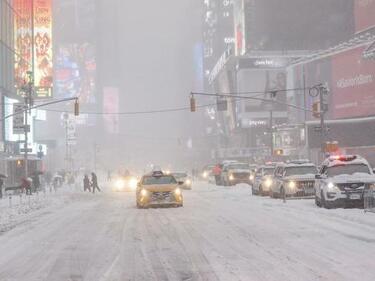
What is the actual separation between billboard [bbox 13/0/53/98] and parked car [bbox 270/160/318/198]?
5065 centimetres

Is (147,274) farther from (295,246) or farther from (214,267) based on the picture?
(295,246)

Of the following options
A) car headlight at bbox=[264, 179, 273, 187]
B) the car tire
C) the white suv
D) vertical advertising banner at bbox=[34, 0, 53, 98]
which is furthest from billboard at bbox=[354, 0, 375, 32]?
the car tire

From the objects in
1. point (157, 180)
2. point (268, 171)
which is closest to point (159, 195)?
point (157, 180)

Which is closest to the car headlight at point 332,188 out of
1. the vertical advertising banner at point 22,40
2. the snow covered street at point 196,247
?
the snow covered street at point 196,247

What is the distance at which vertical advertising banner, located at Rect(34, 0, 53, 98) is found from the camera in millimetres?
83938

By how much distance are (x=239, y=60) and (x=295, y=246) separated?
124826 mm

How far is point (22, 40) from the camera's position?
77.7 m

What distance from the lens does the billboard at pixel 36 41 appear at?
251 ft

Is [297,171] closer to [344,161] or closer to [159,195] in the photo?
[344,161]

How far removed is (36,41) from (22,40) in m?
6.50

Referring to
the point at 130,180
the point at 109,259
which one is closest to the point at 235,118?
the point at 130,180

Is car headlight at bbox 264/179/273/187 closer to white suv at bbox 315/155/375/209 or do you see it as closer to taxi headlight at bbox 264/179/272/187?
taxi headlight at bbox 264/179/272/187

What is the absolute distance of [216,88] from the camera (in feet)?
552

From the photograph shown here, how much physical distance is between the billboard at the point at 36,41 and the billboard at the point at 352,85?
38.9m
